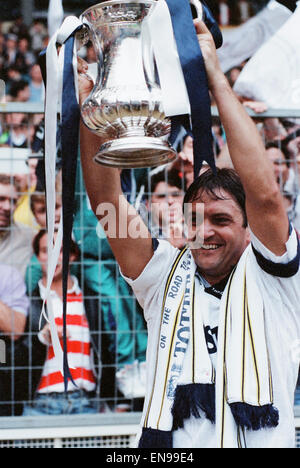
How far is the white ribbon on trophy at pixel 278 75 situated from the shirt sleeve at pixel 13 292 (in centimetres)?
181

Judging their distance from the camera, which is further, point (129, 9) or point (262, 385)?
point (262, 385)

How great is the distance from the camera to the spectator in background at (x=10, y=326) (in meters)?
2.96

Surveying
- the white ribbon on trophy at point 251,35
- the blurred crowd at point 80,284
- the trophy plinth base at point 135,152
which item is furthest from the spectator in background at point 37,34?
the trophy plinth base at point 135,152

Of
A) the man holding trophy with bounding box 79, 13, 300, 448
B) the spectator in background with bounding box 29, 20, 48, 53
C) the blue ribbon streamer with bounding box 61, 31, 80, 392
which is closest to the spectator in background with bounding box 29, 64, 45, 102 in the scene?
the spectator in background with bounding box 29, 20, 48, 53

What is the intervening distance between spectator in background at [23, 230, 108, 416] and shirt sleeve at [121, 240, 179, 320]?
0.99 metres

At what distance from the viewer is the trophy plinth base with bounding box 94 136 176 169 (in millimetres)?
1434

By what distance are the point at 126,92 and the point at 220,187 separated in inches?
24.0

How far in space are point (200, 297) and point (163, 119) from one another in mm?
632

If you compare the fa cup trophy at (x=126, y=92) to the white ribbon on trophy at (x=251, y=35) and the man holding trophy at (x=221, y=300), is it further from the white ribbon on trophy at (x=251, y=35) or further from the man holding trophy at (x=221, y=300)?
the white ribbon on trophy at (x=251, y=35)

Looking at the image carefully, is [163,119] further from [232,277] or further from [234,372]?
[234,372]

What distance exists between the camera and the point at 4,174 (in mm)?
2947

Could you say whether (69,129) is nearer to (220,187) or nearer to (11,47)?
(220,187)

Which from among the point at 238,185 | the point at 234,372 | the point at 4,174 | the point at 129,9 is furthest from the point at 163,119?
the point at 4,174
